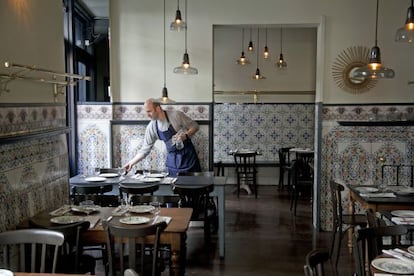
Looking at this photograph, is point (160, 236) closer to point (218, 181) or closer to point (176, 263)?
point (176, 263)

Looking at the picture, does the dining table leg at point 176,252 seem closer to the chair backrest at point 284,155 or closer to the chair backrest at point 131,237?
the chair backrest at point 131,237

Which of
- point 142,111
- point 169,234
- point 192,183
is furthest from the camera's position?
point 142,111

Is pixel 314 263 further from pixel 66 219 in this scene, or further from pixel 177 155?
pixel 177 155

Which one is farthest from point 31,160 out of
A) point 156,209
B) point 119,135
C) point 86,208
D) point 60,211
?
point 119,135

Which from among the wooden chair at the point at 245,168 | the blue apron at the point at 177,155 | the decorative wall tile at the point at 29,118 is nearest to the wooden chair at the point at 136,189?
the decorative wall tile at the point at 29,118

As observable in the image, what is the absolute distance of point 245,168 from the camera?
29.3 ft

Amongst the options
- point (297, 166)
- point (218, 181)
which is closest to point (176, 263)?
point (218, 181)

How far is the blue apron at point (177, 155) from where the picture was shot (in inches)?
231

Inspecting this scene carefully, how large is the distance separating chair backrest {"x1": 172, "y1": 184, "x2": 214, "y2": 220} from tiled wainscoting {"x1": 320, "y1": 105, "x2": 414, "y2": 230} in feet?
6.38

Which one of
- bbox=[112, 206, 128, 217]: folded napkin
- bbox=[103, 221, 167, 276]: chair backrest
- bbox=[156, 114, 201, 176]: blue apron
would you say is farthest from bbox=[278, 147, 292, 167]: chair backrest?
bbox=[103, 221, 167, 276]: chair backrest

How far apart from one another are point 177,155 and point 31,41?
2647mm

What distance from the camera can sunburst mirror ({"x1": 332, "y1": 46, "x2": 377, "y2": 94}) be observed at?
589 cm

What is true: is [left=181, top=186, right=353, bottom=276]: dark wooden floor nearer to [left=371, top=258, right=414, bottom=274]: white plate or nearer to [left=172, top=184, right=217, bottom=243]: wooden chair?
[left=172, top=184, right=217, bottom=243]: wooden chair

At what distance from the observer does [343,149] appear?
595 centimetres
